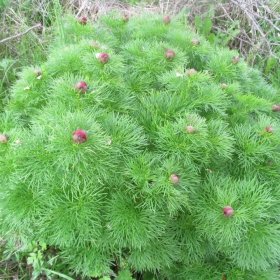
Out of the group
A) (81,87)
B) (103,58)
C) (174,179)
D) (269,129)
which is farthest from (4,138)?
(269,129)

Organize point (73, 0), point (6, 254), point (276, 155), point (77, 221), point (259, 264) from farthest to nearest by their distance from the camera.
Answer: point (73, 0) < point (6, 254) < point (276, 155) < point (259, 264) < point (77, 221)

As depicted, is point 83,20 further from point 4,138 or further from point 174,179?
point 174,179

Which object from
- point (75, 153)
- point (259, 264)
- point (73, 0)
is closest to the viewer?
point (75, 153)

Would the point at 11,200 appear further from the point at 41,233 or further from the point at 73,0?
the point at 73,0

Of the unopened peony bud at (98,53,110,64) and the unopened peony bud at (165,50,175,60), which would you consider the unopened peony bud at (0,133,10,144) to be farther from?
the unopened peony bud at (165,50,175,60)

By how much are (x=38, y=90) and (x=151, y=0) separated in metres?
2.22

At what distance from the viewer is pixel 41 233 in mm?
1375

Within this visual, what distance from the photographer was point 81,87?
1244 mm

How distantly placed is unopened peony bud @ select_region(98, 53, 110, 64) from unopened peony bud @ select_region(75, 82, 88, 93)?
200 mm

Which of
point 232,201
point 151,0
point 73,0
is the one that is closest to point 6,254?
point 232,201

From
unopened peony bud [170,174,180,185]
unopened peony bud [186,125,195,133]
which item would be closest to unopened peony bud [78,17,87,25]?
unopened peony bud [186,125,195,133]

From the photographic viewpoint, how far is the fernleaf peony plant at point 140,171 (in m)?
1.24

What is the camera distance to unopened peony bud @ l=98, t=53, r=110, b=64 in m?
1.38

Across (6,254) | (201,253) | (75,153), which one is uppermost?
(75,153)
